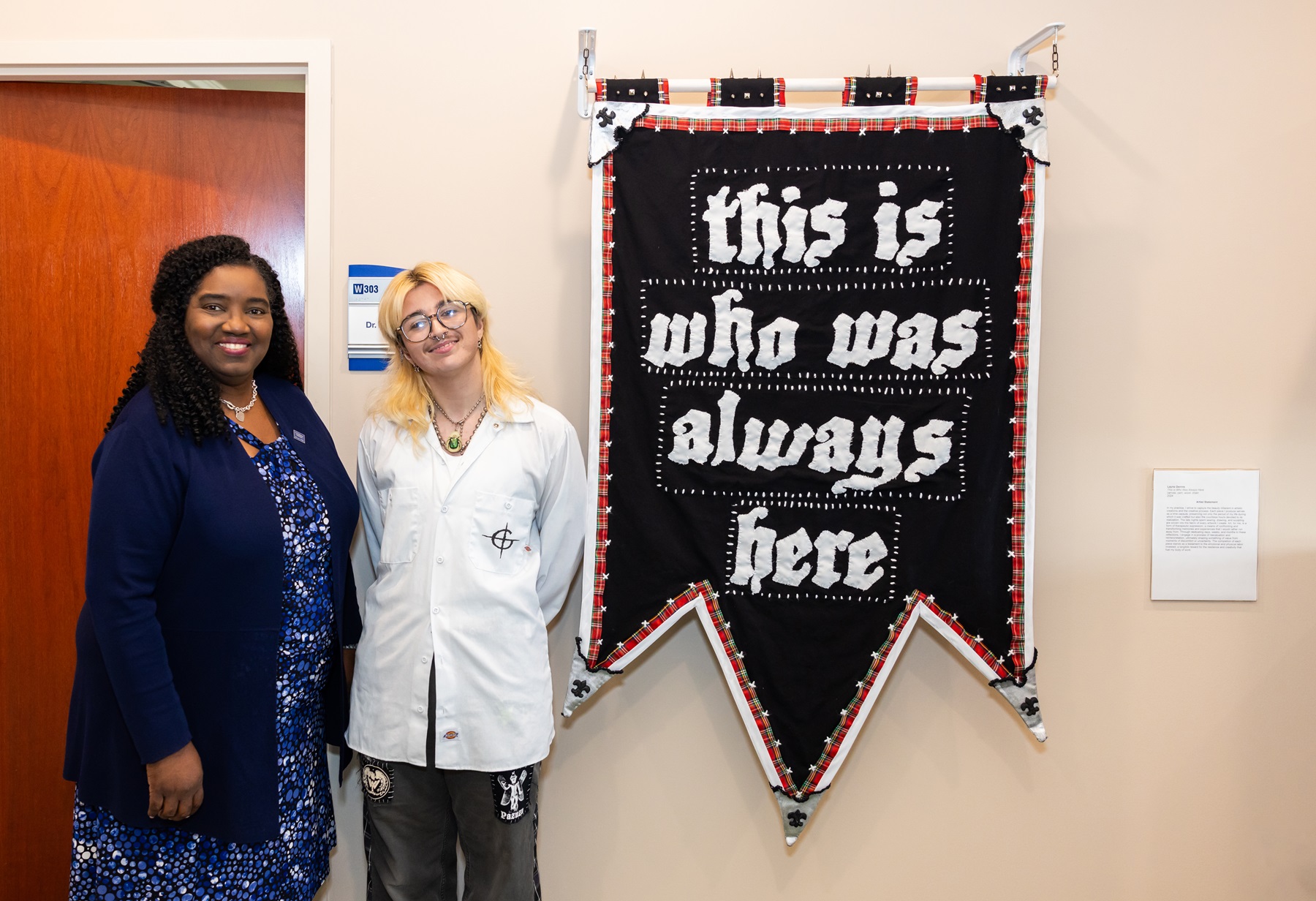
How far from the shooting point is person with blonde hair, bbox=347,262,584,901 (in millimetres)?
1395

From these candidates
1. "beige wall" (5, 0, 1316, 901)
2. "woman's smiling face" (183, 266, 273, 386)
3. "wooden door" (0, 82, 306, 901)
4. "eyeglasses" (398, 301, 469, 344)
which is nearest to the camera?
"woman's smiling face" (183, 266, 273, 386)

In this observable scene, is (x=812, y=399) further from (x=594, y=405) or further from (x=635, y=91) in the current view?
(x=635, y=91)

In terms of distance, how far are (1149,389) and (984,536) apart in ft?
1.75

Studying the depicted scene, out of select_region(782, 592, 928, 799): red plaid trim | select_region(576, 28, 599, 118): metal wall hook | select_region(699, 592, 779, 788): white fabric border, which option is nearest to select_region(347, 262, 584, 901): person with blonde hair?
select_region(699, 592, 779, 788): white fabric border

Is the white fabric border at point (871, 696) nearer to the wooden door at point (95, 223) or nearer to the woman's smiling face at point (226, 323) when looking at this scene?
the woman's smiling face at point (226, 323)

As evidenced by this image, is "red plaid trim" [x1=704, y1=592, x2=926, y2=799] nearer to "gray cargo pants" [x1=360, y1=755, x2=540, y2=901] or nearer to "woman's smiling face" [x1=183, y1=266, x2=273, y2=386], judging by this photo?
"gray cargo pants" [x1=360, y1=755, x2=540, y2=901]

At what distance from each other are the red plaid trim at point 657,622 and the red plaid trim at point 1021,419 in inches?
25.1

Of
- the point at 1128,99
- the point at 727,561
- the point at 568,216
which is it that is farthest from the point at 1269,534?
the point at 568,216

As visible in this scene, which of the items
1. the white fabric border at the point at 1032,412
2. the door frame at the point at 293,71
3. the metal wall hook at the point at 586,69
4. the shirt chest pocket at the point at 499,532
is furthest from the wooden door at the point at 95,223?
the white fabric border at the point at 1032,412

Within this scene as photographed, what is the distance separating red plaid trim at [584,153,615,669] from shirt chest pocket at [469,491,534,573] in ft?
0.60

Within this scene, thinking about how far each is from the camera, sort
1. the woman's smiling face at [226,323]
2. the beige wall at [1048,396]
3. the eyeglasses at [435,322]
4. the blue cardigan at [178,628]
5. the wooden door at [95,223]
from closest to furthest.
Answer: the blue cardigan at [178,628]
the woman's smiling face at [226,323]
the eyeglasses at [435,322]
the beige wall at [1048,396]
the wooden door at [95,223]

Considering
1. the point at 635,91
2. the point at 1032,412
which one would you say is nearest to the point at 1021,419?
the point at 1032,412

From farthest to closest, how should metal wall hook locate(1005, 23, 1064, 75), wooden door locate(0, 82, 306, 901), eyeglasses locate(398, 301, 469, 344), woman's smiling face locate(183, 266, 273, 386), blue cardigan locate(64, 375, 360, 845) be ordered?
wooden door locate(0, 82, 306, 901)
metal wall hook locate(1005, 23, 1064, 75)
eyeglasses locate(398, 301, 469, 344)
woman's smiling face locate(183, 266, 273, 386)
blue cardigan locate(64, 375, 360, 845)

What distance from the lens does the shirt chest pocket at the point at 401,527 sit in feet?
4.66
